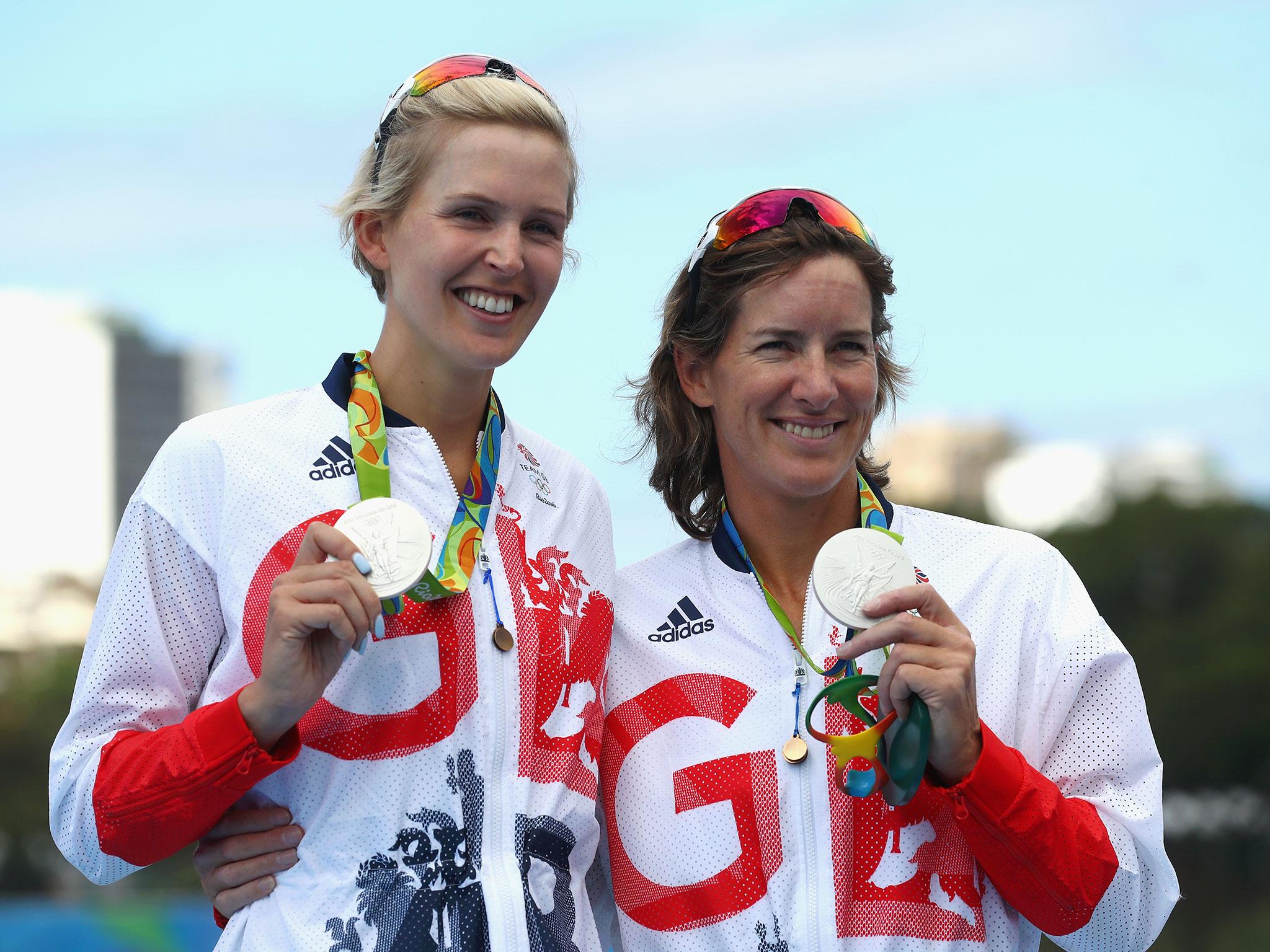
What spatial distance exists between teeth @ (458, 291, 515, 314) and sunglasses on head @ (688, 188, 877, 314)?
0.74 m

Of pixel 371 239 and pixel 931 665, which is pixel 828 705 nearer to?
pixel 931 665

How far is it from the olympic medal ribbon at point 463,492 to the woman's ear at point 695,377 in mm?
710

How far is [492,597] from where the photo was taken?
3637mm

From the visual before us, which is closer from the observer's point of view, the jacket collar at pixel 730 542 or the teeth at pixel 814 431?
the teeth at pixel 814 431

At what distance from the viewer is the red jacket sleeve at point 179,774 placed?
10.7ft

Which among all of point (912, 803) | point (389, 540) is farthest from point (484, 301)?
point (912, 803)

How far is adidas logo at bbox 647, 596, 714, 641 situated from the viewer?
401cm

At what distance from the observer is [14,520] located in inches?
3851

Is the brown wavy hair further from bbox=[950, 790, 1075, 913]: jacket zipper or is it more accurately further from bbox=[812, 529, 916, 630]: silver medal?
bbox=[950, 790, 1075, 913]: jacket zipper

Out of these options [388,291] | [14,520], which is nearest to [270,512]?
[388,291]

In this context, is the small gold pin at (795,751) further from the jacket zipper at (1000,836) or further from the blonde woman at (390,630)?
the blonde woman at (390,630)

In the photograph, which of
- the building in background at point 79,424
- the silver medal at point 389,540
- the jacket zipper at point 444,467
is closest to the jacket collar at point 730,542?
the jacket zipper at point 444,467

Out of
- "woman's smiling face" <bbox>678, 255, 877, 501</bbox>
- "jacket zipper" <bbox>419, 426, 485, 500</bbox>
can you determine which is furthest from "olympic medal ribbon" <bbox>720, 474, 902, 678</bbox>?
"jacket zipper" <bbox>419, 426, 485, 500</bbox>

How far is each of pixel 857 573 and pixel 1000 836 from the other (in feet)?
2.30
